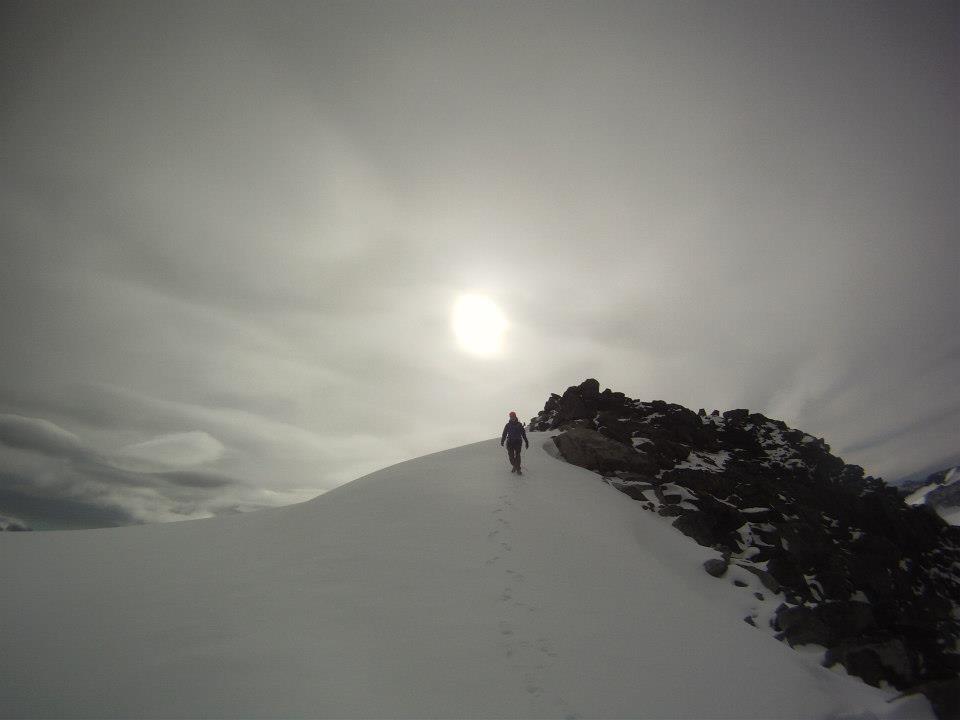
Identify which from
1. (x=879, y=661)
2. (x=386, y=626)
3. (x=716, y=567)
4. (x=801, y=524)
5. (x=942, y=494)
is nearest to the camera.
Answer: (x=386, y=626)

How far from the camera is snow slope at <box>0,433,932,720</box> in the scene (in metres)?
4.92

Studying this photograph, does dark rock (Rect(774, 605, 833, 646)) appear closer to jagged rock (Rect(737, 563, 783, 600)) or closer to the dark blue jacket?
jagged rock (Rect(737, 563, 783, 600))

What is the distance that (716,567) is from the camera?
1232cm

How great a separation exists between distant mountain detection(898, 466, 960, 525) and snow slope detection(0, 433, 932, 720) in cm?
8787

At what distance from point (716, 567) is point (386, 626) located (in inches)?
449

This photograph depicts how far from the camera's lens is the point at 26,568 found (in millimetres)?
7770

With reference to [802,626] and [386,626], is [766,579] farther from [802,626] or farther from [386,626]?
[386,626]

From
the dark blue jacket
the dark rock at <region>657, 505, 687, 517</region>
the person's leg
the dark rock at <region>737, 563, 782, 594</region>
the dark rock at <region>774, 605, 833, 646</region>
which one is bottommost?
the dark rock at <region>774, 605, 833, 646</region>

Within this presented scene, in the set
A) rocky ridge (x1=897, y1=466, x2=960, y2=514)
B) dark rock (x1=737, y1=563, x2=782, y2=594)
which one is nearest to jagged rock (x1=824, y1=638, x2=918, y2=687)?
dark rock (x1=737, y1=563, x2=782, y2=594)

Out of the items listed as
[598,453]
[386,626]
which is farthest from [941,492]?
[386,626]

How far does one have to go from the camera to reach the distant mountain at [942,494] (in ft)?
232

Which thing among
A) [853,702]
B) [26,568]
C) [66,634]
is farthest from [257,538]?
[853,702]

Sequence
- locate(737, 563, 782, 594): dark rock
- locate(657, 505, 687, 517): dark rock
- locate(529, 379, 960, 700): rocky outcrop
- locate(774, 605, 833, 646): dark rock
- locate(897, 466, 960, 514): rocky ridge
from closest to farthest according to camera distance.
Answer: locate(774, 605, 833, 646): dark rock
locate(529, 379, 960, 700): rocky outcrop
locate(737, 563, 782, 594): dark rock
locate(657, 505, 687, 517): dark rock
locate(897, 466, 960, 514): rocky ridge

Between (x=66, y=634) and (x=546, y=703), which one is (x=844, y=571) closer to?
(x=546, y=703)
